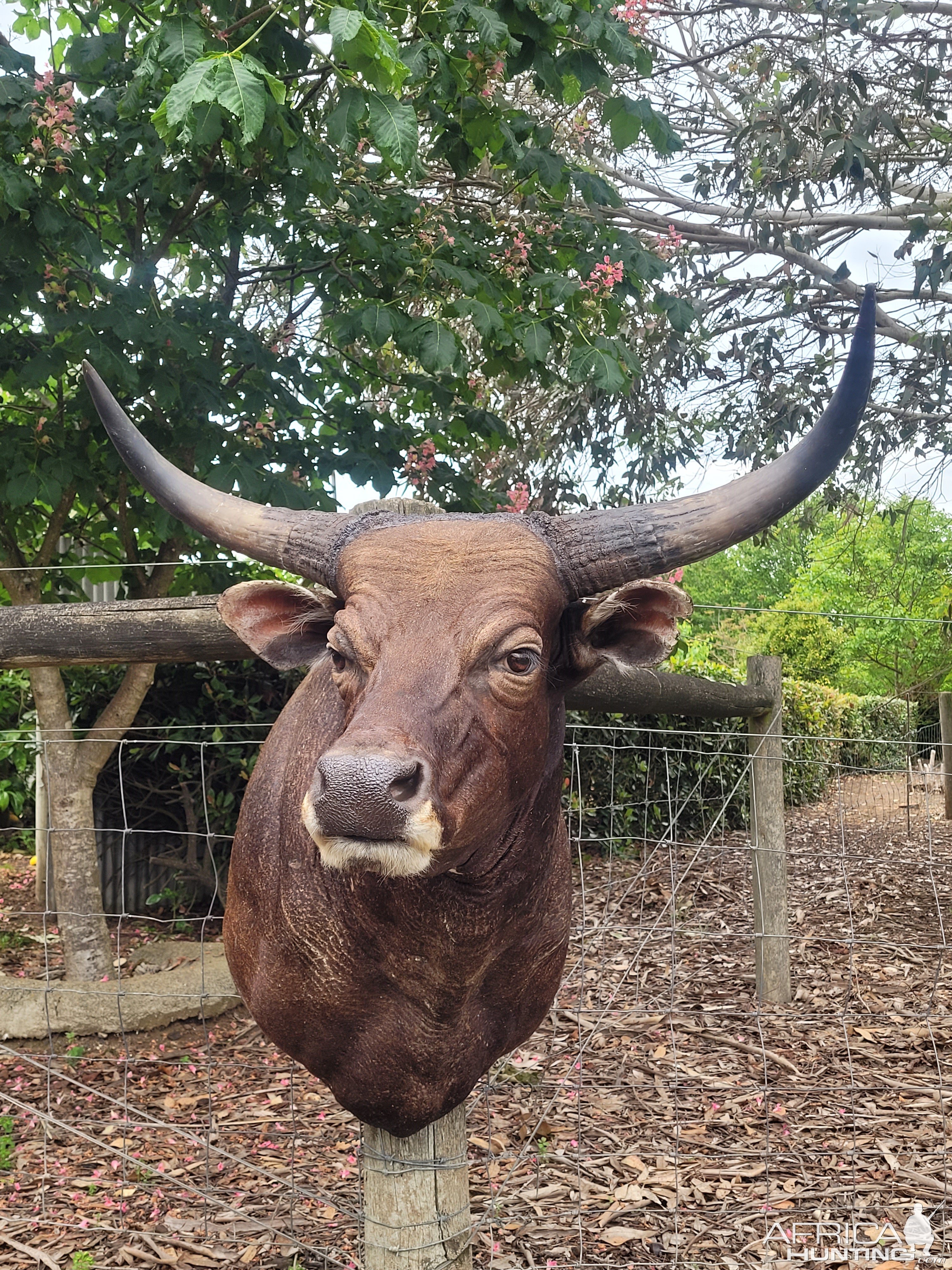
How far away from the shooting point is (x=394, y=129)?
9.53 ft

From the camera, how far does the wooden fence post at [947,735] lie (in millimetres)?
8539

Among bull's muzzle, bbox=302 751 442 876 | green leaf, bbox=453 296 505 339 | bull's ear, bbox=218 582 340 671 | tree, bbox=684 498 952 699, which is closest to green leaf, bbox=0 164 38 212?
green leaf, bbox=453 296 505 339

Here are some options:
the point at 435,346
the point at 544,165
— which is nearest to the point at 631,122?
→ the point at 544,165

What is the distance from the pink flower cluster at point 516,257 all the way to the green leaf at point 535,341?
1.71ft

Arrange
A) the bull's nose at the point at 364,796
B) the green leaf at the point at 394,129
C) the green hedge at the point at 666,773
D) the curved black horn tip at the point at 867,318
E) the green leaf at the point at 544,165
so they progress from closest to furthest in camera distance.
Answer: the bull's nose at the point at 364,796
the curved black horn tip at the point at 867,318
the green leaf at the point at 394,129
the green leaf at the point at 544,165
the green hedge at the point at 666,773

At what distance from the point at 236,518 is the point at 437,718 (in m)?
0.58

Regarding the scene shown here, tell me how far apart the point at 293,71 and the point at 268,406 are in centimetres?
132

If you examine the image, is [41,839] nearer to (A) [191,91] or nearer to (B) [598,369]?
(B) [598,369]

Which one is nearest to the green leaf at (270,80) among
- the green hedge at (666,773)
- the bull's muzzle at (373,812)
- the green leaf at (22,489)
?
the green leaf at (22,489)

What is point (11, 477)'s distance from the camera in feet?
13.9

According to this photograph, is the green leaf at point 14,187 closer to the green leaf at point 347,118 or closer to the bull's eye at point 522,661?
the green leaf at point 347,118

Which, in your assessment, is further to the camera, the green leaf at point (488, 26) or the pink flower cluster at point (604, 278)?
the pink flower cluster at point (604, 278)

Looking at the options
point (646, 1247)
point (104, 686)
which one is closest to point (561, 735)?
point (646, 1247)

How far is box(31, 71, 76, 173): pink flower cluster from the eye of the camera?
146 inches
